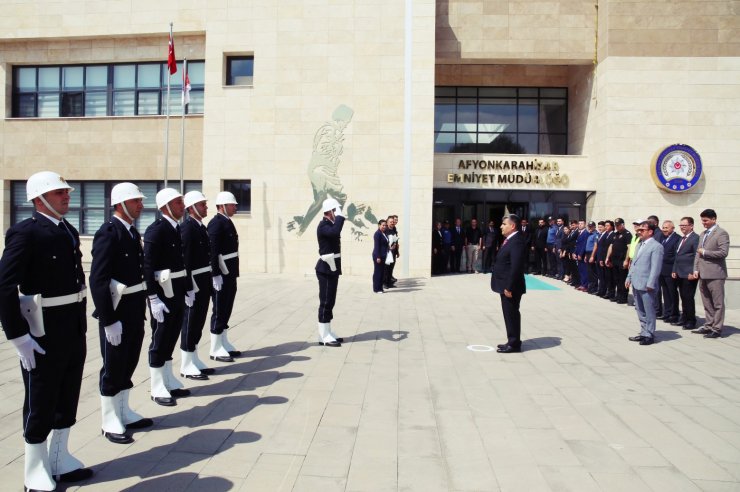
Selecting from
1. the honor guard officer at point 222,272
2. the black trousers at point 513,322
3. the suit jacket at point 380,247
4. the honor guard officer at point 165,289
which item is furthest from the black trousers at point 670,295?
the honor guard officer at point 165,289

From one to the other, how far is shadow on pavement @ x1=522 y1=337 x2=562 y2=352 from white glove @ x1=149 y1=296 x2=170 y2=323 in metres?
5.23

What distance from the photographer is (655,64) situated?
18.2 meters

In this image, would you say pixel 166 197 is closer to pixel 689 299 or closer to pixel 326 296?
pixel 326 296

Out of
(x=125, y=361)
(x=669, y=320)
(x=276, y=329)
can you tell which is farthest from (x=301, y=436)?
(x=669, y=320)

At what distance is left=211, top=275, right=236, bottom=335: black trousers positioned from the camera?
277 inches

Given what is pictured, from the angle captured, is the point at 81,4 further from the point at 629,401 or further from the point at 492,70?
the point at 629,401

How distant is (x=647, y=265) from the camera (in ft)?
28.0

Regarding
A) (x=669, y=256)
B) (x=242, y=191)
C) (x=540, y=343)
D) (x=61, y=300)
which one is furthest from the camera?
(x=242, y=191)

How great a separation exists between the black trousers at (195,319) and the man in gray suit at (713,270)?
27.3 feet

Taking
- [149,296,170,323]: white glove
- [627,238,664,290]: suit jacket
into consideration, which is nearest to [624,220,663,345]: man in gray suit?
[627,238,664,290]: suit jacket

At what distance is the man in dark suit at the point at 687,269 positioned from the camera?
9.73m

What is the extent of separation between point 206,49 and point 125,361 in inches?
663

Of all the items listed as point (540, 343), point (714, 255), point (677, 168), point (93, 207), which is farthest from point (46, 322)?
point (677, 168)

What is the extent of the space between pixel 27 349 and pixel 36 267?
0.58 metres
